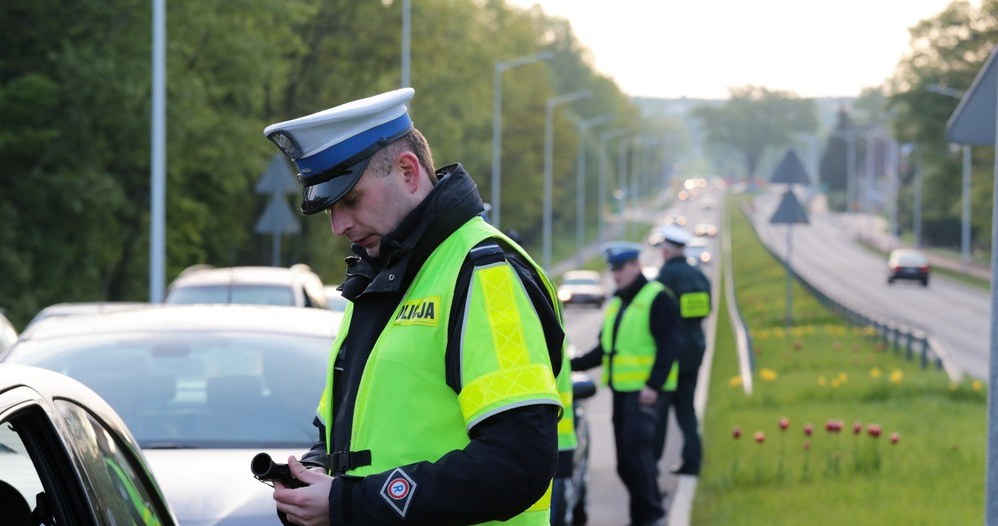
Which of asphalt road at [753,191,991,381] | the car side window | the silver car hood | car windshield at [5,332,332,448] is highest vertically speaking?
the car side window

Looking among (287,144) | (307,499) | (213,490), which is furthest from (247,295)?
(307,499)

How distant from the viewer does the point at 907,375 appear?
20.7 meters

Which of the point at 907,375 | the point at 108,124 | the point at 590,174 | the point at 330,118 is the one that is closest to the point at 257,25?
the point at 108,124

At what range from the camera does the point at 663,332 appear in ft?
34.9

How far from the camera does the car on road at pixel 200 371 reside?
19.1 feet

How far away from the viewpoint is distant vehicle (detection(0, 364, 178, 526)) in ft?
10.3

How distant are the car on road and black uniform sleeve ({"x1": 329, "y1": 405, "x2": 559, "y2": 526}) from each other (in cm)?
213

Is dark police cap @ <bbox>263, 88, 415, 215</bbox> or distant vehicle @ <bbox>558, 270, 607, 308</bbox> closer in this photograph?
dark police cap @ <bbox>263, 88, 415, 215</bbox>

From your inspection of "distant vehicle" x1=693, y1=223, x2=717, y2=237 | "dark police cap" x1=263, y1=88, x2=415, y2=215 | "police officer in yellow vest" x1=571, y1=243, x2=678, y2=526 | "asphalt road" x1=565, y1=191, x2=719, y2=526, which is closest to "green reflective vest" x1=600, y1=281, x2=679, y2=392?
"police officer in yellow vest" x1=571, y1=243, x2=678, y2=526

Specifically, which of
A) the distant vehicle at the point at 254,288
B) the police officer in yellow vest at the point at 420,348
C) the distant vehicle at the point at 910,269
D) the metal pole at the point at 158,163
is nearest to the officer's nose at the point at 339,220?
the police officer in yellow vest at the point at 420,348

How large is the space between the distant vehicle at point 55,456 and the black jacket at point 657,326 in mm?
6966

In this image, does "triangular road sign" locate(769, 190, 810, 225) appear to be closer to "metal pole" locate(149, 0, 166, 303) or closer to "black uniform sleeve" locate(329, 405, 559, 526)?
"metal pole" locate(149, 0, 166, 303)

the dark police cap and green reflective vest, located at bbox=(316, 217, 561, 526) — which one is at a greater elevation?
the dark police cap

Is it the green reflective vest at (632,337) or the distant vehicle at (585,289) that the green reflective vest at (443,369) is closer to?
the green reflective vest at (632,337)
